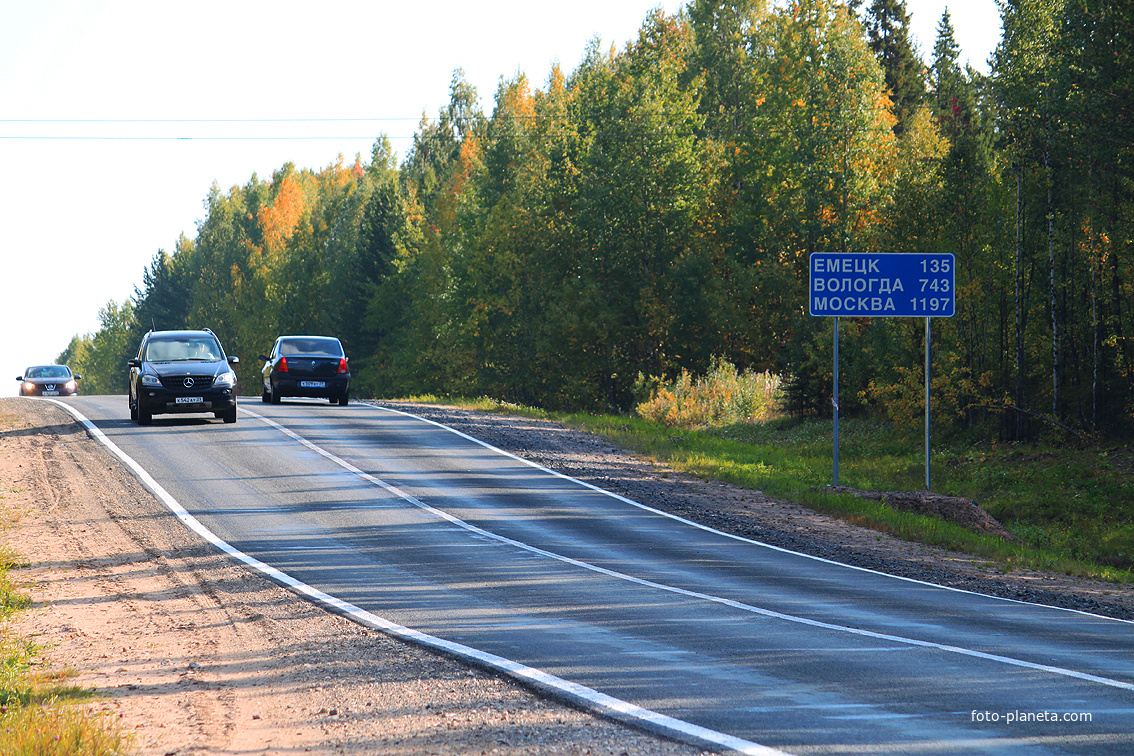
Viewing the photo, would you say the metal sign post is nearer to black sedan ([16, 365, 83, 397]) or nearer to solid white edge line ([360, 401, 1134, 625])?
solid white edge line ([360, 401, 1134, 625])

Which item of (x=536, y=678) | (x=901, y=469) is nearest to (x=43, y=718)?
(x=536, y=678)

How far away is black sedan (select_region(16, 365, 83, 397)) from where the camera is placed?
Answer: 4468cm

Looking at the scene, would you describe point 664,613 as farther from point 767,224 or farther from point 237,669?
point 767,224

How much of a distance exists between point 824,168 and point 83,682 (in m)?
34.9

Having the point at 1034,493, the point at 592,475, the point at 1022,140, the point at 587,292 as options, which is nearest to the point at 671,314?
the point at 587,292

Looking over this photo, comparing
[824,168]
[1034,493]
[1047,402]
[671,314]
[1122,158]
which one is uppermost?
[824,168]

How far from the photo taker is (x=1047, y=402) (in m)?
28.9

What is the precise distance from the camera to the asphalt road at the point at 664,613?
6285 millimetres

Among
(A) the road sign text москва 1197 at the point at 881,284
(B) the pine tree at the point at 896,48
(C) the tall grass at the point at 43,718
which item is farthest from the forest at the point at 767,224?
(C) the tall grass at the point at 43,718

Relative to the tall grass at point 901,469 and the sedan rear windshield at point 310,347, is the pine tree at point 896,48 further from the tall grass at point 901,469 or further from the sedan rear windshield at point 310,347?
the sedan rear windshield at point 310,347

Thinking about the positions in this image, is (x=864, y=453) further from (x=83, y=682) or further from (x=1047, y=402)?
(x=83, y=682)

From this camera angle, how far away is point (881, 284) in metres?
19.3

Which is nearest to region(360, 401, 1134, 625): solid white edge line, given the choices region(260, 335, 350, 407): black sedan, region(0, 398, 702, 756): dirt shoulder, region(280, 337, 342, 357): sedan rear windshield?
region(260, 335, 350, 407): black sedan

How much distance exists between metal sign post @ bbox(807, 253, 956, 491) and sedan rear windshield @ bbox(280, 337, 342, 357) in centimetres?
1498
